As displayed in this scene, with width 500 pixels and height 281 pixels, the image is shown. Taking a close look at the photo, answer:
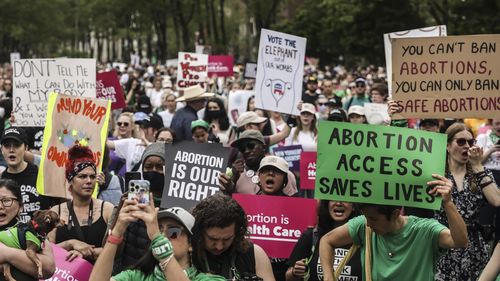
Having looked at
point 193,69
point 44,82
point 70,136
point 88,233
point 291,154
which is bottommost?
point 88,233

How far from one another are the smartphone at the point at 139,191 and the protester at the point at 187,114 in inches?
326

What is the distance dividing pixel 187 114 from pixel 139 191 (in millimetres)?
8893

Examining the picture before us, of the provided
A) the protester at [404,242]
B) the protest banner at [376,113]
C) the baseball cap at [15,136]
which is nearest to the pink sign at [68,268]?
the protester at [404,242]

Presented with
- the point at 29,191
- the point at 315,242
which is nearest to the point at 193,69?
the point at 29,191

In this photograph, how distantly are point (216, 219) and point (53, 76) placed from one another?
713 centimetres

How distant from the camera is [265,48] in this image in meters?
13.9

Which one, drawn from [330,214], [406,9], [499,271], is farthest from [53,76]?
[406,9]

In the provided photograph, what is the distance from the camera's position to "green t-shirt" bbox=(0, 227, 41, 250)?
5914mm

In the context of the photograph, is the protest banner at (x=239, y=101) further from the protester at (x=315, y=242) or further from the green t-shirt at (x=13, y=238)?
the green t-shirt at (x=13, y=238)

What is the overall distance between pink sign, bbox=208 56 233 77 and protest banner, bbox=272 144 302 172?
13651mm

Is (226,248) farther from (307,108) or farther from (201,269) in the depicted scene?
(307,108)

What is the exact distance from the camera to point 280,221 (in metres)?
8.05

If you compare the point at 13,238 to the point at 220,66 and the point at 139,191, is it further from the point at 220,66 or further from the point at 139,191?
the point at 220,66

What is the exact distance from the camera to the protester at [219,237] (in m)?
5.31
